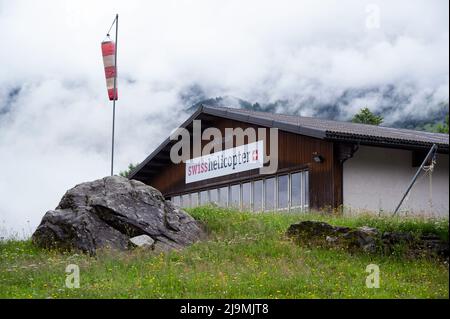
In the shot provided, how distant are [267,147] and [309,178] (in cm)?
237

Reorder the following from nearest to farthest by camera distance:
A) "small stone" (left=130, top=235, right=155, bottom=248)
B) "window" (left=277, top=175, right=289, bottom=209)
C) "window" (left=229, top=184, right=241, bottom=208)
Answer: "small stone" (left=130, top=235, right=155, bottom=248)
"window" (left=277, top=175, right=289, bottom=209)
"window" (left=229, top=184, right=241, bottom=208)

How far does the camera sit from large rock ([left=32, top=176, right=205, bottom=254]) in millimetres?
16578

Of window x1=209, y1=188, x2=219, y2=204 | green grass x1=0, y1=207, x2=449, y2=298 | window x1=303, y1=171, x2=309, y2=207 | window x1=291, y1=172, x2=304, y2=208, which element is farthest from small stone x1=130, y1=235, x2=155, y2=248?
window x1=209, y1=188, x2=219, y2=204

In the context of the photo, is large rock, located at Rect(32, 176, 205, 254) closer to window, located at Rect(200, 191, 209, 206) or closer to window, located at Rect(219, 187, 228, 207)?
window, located at Rect(219, 187, 228, 207)

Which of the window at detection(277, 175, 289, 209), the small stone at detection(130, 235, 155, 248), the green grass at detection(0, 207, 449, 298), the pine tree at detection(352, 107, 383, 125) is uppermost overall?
the pine tree at detection(352, 107, 383, 125)

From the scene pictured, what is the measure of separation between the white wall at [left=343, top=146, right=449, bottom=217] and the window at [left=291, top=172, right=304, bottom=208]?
1.84 meters

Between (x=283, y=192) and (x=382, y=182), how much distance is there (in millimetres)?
3463

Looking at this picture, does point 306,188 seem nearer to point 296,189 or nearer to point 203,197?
point 296,189

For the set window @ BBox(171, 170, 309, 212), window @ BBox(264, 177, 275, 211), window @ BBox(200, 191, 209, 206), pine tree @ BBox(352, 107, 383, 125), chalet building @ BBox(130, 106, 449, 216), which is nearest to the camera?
chalet building @ BBox(130, 106, 449, 216)

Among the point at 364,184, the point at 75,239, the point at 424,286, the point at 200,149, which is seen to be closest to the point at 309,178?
the point at 364,184

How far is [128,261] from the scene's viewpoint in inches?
573

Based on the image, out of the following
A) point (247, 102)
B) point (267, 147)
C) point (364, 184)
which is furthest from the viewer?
point (247, 102)

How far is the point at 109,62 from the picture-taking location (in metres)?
24.0
